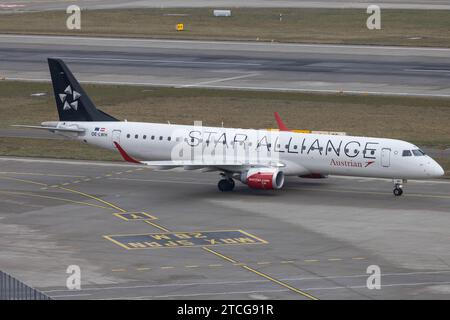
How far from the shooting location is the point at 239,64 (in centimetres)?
13888

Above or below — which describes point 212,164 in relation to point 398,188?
above

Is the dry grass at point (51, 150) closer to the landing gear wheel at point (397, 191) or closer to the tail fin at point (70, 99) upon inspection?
the tail fin at point (70, 99)

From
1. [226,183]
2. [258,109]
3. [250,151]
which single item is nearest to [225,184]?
[226,183]

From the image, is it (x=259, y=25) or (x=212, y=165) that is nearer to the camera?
(x=212, y=165)

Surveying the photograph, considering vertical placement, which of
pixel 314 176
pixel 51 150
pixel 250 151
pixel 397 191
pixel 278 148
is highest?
pixel 278 148

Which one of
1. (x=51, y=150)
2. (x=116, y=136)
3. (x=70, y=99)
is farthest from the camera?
(x=51, y=150)

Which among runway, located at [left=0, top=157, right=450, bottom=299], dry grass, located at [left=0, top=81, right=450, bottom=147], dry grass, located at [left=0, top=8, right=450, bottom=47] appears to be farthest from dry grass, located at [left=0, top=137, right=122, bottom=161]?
dry grass, located at [left=0, top=8, right=450, bottom=47]

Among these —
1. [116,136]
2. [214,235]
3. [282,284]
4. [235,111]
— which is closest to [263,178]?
[214,235]

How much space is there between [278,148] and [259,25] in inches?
3616

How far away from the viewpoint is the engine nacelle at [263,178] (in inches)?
3103

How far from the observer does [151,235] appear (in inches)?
2726

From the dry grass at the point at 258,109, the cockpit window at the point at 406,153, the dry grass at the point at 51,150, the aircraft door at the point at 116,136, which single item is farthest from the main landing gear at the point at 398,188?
the dry grass at the point at 51,150

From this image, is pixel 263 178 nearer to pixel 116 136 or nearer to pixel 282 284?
pixel 116 136

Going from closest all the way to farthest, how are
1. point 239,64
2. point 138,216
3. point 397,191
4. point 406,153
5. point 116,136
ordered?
point 138,216 → point 406,153 → point 397,191 → point 116,136 → point 239,64
